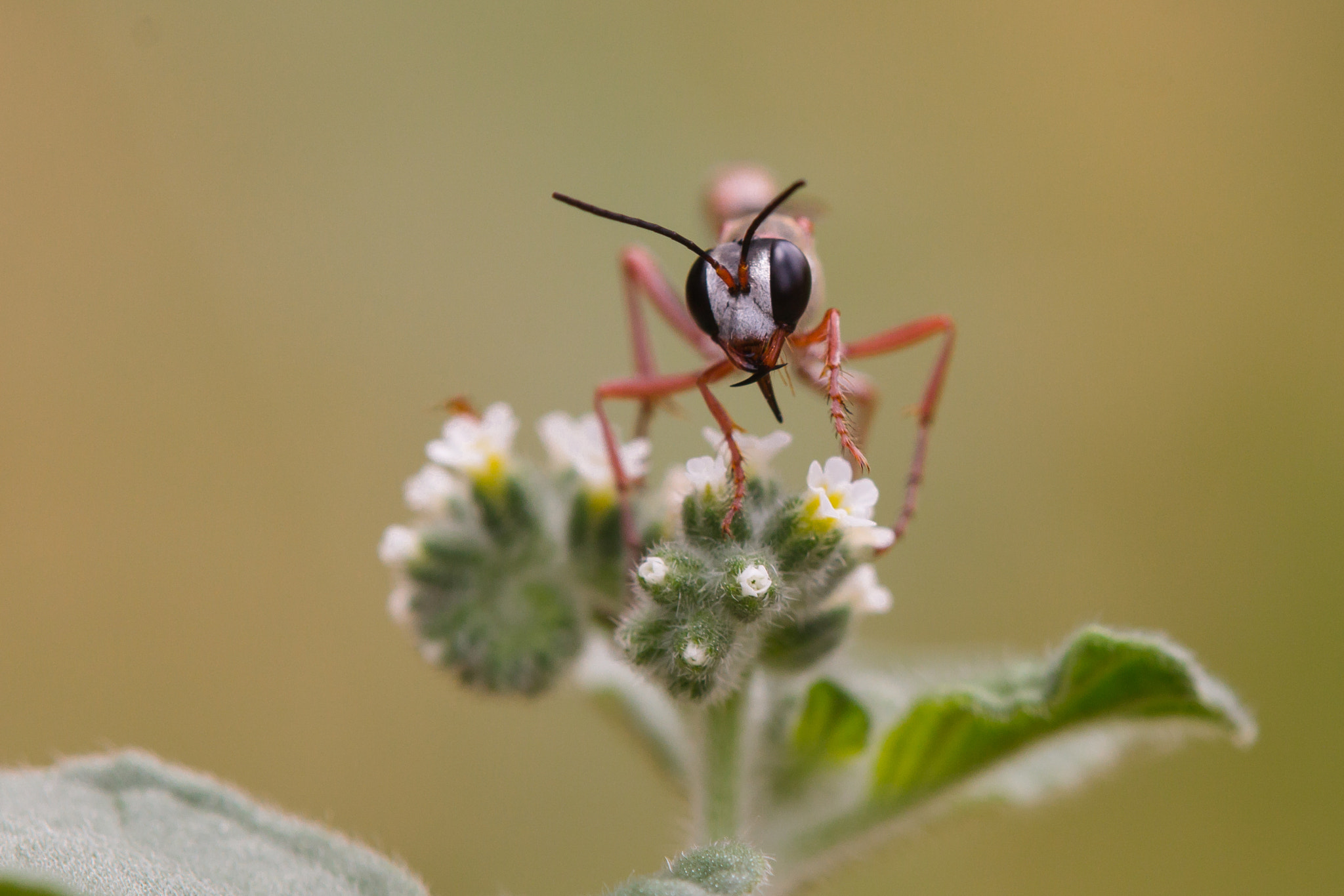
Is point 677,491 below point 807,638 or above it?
above

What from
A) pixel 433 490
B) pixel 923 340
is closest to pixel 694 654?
pixel 433 490

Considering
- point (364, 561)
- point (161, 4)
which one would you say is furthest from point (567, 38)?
point (364, 561)

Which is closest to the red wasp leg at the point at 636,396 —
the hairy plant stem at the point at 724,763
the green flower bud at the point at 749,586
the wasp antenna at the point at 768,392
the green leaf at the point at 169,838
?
the wasp antenna at the point at 768,392

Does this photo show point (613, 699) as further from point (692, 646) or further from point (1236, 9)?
point (1236, 9)

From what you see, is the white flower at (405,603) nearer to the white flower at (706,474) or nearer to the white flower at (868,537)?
the white flower at (706,474)

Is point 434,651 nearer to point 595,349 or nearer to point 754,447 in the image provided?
point 754,447
